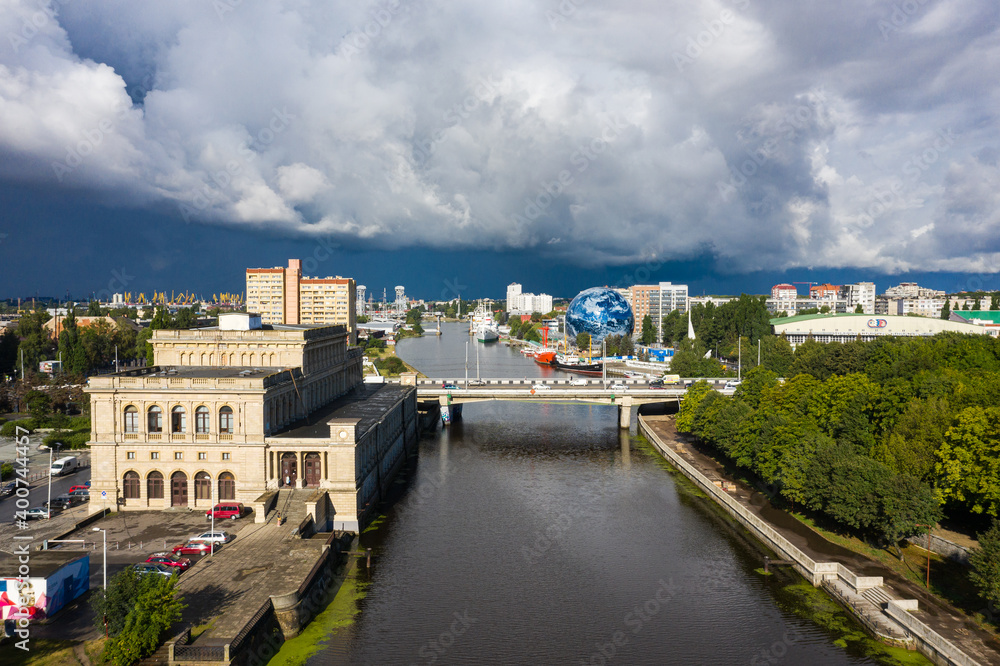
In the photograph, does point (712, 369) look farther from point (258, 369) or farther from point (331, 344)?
point (258, 369)

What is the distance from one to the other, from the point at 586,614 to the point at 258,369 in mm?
28593

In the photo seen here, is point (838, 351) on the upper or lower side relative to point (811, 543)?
upper

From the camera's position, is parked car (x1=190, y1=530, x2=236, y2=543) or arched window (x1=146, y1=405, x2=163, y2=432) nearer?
parked car (x1=190, y1=530, x2=236, y2=543)

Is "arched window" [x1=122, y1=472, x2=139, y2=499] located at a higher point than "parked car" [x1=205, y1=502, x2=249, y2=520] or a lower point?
higher

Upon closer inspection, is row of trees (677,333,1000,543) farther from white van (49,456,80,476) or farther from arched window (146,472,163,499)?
white van (49,456,80,476)

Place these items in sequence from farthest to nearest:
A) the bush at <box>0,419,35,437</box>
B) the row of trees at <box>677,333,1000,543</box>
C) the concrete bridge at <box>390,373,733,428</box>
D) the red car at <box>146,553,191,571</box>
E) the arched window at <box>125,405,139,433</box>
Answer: the concrete bridge at <box>390,373,733,428</box>, the bush at <box>0,419,35,437</box>, the arched window at <box>125,405,139,433</box>, the row of trees at <box>677,333,1000,543</box>, the red car at <box>146,553,191,571</box>

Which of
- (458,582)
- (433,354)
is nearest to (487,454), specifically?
(458,582)

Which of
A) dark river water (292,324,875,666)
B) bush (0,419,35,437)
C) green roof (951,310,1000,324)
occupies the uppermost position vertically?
green roof (951,310,1000,324)

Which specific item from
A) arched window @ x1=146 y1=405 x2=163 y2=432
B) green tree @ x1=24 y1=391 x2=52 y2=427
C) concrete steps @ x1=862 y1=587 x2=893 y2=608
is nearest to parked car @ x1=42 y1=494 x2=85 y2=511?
arched window @ x1=146 y1=405 x2=163 y2=432

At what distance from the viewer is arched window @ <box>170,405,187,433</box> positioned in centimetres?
4088

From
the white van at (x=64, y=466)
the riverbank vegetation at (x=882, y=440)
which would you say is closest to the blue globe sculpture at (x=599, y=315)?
the riverbank vegetation at (x=882, y=440)

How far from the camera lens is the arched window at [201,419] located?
4091 cm

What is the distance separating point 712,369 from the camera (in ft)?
330

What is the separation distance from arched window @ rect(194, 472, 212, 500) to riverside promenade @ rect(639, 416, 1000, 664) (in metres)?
32.7
